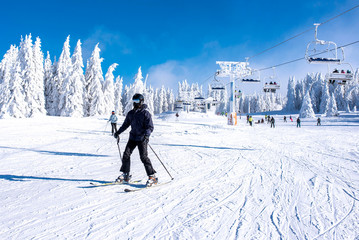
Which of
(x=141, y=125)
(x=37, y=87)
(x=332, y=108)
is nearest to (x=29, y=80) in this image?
(x=37, y=87)

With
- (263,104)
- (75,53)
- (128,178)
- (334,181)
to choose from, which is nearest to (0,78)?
(75,53)

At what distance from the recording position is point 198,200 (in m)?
3.58

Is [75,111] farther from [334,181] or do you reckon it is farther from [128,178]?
[334,181]

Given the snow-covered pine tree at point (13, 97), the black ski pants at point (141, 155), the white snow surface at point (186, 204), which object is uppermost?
the snow-covered pine tree at point (13, 97)

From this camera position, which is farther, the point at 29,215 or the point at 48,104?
the point at 48,104

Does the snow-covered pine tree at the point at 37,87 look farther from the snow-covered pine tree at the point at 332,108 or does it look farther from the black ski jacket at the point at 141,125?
the snow-covered pine tree at the point at 332,108

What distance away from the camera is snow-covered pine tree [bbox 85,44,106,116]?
38906 mm

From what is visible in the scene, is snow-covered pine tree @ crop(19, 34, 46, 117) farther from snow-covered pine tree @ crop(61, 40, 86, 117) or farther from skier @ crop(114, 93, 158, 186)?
skier @ crop(114, 93, 158, 186)

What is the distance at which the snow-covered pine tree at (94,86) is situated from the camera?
128ft

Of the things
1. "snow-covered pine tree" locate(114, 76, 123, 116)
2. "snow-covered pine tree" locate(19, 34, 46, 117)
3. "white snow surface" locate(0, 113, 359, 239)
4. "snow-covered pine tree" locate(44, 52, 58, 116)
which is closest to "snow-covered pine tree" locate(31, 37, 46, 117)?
"snow-covered pine tree" locate(19, 34, 46, 117)

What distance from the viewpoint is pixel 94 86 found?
39125 millimetres

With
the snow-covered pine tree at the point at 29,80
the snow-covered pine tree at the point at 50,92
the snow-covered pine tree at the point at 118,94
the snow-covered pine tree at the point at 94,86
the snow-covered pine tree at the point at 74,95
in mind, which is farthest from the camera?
the snow-covered pine tree at the point at 118,94

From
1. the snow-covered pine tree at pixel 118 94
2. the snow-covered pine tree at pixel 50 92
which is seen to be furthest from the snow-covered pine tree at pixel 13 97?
the snow-covered pine tree at pixel 118 94

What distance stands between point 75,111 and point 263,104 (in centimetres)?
10659
